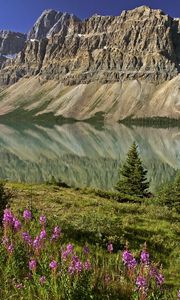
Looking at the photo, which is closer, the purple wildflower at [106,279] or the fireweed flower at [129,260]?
the fireweed flower at [129,260]

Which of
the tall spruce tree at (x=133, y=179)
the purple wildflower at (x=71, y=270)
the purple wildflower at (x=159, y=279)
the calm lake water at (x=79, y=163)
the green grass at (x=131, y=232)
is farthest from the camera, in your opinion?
the calm lake water at (x=79, y=163)

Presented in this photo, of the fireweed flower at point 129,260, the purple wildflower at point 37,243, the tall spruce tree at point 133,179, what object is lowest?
the fireweed flower at point 129,260

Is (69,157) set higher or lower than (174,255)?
higher

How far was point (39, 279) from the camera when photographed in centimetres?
617

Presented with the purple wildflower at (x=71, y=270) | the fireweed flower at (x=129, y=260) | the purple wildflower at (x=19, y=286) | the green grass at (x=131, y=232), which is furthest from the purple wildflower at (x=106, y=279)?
the green grass at (x=131, y=232)

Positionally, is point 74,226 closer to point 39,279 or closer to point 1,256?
point 1,256

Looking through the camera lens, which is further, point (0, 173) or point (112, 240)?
point (0, 173)

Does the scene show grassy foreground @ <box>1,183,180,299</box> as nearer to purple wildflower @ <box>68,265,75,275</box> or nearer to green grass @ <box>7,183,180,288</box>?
green grass @ <box>7,183,180,288</box>

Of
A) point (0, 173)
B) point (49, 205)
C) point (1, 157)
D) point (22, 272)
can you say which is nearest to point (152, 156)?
point (1, 157)

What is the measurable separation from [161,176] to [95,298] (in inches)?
3645

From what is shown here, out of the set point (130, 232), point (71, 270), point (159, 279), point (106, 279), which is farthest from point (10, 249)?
point (130, 232)

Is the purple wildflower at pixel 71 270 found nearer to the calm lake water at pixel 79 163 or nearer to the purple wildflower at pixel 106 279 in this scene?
the purple wildflower at pixel 106 279

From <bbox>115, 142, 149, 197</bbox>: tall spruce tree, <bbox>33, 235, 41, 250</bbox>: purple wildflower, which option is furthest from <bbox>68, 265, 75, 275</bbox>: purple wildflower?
<bbox>115, 142, 149, 197</bbox>: tall spruce tree

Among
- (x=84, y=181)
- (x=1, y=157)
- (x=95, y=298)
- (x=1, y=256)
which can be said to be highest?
(x=1, y=157)
